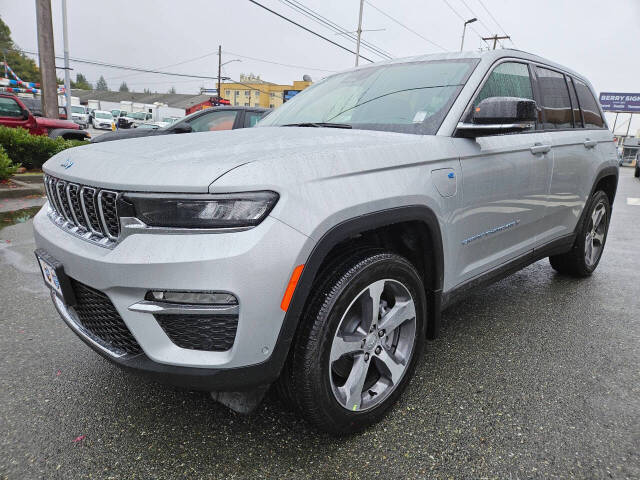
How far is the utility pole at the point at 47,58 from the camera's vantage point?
11.0 metres

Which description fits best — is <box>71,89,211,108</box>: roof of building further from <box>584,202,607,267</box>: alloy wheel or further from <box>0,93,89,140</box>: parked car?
<box>584,202,607,267</box>: alloy wheel

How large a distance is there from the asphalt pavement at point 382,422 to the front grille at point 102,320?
1.56ft

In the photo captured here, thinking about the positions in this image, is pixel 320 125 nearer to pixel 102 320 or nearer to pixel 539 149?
pixel 539 149

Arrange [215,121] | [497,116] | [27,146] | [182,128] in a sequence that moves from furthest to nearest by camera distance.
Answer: [27,146] → [215,121] → [182,128] → [497,116]

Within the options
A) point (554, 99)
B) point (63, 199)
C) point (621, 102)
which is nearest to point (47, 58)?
point (63, 199)

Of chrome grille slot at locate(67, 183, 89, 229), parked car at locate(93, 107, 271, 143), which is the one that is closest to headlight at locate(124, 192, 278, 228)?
chrome grille slot at locate(67, 183, 89, 229)

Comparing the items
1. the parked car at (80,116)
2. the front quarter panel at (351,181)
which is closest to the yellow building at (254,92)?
the parked car at (80,116)

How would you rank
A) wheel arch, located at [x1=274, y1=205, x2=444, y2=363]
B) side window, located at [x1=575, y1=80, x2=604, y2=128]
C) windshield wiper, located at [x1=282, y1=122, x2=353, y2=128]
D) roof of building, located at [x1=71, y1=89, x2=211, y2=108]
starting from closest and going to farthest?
1. wheel arch, located at [x1=274, y1=205, x2=444, y2=363]
2. windshield wiper, located at [x1=282, y1=122, x2=353, y2=128]
3. side window, located at [x1=575, y1=80, x2=604, y2=128]
4. roof of building, located at [x1=71, y1=89, x2=211, y2=108]

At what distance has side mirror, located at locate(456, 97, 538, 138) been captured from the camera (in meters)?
2.15

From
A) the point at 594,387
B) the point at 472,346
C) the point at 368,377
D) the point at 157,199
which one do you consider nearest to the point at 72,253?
the point at 157,199

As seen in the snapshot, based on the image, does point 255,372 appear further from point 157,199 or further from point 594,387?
point 594,387

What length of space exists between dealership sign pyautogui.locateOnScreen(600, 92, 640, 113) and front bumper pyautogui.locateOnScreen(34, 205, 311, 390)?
58.8 m

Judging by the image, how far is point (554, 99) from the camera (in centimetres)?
332

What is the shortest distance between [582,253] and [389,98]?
8.40ft
